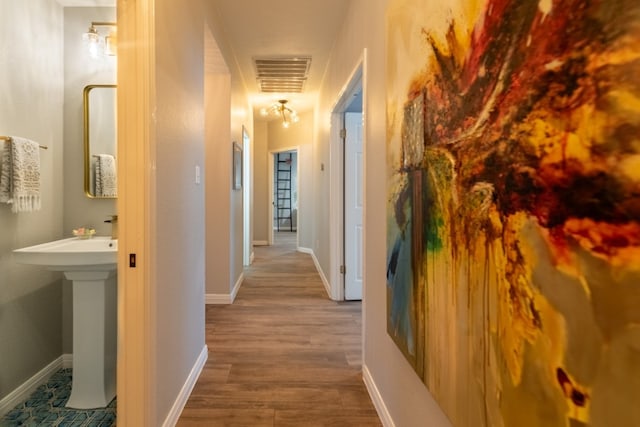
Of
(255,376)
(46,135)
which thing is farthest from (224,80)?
(255,376)

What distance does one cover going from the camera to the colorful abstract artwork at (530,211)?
0.51 meters

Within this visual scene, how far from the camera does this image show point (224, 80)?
369 cm

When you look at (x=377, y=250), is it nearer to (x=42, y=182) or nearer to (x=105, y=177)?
(x=105, y=177)

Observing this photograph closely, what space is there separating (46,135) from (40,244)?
0.69m

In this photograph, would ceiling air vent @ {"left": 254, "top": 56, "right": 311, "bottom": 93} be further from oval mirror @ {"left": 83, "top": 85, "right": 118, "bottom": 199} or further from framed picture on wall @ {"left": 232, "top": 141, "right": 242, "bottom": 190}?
oval mirror @ {"left": 83, "top": 85, "right": 118, "bottom": 199}

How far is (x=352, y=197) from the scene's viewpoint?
12.9 feet

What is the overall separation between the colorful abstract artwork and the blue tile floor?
176cm

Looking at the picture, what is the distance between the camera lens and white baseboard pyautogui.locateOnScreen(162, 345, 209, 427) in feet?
5.87

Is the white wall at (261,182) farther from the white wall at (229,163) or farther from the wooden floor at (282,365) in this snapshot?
the wooden floor at (282,365)

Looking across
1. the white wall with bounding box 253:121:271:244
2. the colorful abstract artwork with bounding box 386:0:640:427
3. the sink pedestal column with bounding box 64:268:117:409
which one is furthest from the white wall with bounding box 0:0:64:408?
the white wall with bounding box 253:121:271:244

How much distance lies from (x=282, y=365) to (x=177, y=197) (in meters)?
1.37

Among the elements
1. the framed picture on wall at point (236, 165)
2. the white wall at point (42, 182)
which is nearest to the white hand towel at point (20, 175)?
the white wall at point (42, 182)

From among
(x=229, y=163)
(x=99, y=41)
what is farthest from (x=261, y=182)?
(x=99, y=41)

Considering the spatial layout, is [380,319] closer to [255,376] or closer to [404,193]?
[404,193]
